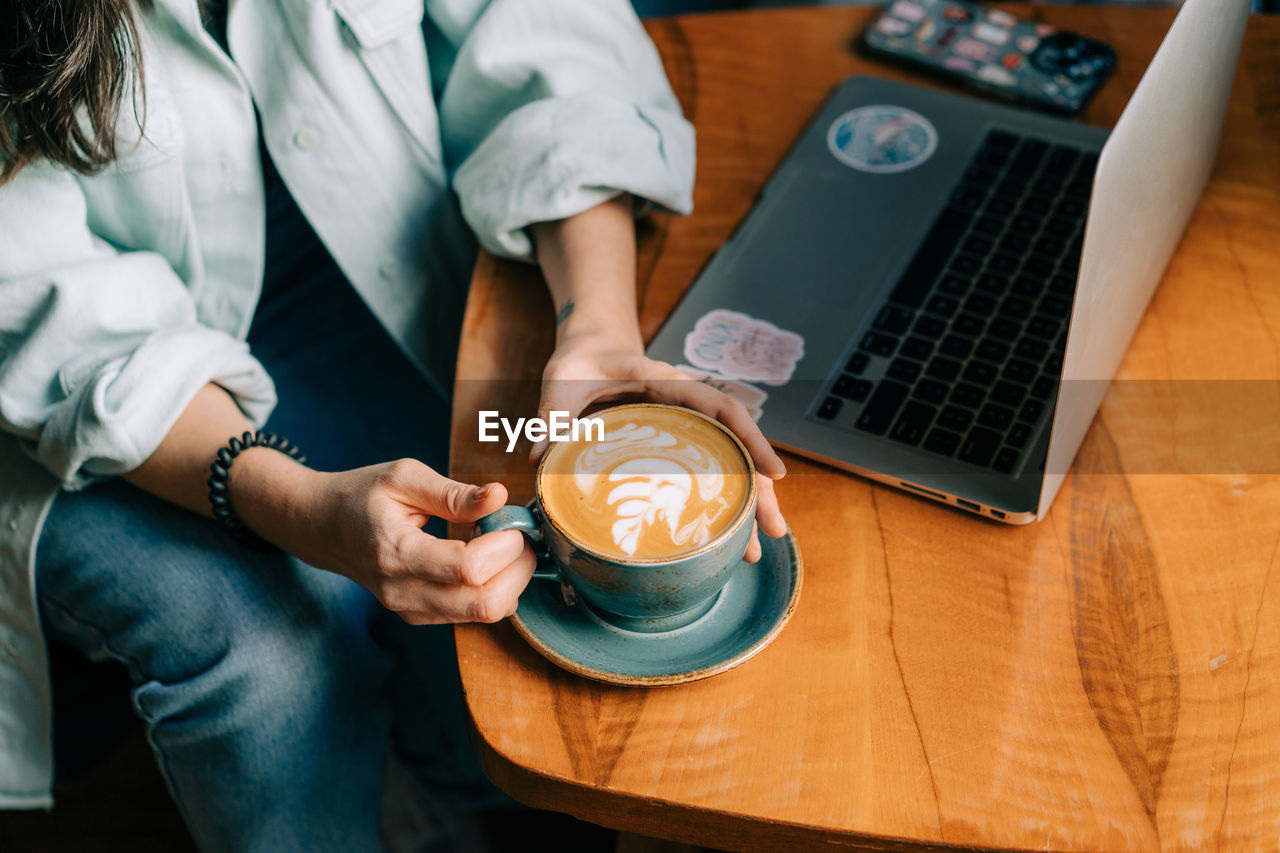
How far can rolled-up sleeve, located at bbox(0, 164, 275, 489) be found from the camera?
0.73 meters

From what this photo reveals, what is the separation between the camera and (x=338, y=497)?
688mm

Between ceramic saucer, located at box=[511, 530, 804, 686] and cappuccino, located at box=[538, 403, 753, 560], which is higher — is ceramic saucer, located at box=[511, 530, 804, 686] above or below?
below

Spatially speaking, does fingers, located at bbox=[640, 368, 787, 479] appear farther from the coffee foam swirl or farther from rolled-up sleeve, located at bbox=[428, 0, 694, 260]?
rolled-up sleeve, located at bbox=[428, 0, 694, 260]

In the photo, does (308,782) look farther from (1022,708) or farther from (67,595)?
(1022,708)

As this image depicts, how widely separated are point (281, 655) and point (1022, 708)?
60 cm

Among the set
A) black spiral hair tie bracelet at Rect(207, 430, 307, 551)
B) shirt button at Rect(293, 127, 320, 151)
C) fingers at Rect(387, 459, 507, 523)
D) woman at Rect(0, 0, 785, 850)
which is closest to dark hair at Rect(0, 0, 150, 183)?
woman at Rect(0, 0, 785, 850)

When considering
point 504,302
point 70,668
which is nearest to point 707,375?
point 504,302

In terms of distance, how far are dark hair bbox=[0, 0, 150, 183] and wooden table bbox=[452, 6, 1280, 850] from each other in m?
0.33

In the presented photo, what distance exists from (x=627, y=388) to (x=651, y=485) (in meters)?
0.13

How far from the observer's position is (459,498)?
0.60 m

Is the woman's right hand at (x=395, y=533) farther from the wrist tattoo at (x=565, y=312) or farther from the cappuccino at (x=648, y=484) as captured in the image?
the wrist tattoo at (x=565, y=312)

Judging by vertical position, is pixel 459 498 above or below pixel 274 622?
above

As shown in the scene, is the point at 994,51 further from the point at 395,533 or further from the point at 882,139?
the point at 395,533

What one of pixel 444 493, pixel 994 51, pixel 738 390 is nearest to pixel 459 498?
pixel 444 493
